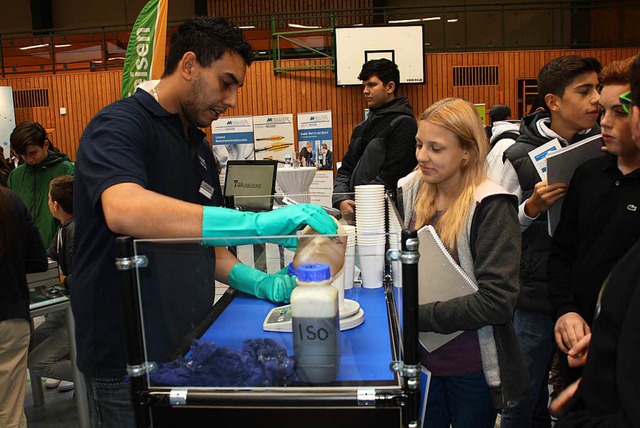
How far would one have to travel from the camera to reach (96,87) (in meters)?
11.0

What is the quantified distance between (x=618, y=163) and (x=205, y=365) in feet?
4.29

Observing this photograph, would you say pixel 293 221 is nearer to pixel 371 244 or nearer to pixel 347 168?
pixel 371 244

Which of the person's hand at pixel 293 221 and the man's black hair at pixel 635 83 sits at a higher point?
the man's black hair at pixel 635 83

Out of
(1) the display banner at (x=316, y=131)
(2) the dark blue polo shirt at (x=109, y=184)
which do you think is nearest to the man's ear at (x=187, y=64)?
(2) the dark blue polo shirt at (x=109, y=184)

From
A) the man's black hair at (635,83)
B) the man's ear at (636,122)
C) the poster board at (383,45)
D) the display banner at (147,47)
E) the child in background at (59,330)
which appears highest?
the poster board at (383,45)

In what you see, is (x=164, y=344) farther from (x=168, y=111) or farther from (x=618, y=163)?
(x=618, y=163)

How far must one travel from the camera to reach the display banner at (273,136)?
10.0m

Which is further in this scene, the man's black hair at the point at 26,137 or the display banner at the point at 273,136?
the display banner at the point at 273,136

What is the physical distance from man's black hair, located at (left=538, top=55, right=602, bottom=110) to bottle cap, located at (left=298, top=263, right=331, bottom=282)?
5.30 feet

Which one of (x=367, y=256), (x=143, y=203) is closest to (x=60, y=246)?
(x=143, y=203)

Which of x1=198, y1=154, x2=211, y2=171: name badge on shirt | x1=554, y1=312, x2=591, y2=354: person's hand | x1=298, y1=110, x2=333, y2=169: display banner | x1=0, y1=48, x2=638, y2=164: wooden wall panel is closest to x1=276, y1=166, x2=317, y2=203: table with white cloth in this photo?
x1=198, y1=154, x2=211, y2=171: name badge on shirt

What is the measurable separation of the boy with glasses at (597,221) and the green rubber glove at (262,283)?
91 centimetres

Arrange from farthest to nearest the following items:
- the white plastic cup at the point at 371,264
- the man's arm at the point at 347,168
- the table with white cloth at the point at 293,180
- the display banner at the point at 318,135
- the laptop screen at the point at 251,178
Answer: the display banner at the point at 318,135 → the table with white cloth at the point at 293,180 → the laptop screen at the point at 251,178 → the man's arm at the point at 347,168 → the white plastic cup at the point at 371,264

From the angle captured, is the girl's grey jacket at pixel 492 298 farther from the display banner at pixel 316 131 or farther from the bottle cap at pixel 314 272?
the display banner at pixel 316 131
